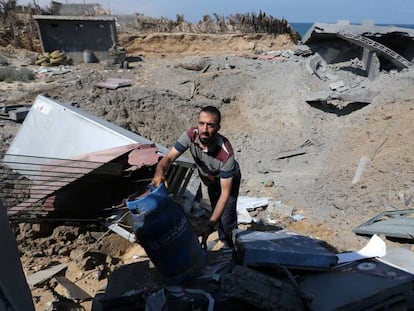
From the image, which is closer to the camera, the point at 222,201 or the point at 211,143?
the point at 222,201

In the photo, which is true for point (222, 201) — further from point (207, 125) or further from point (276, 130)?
point (276, 130)

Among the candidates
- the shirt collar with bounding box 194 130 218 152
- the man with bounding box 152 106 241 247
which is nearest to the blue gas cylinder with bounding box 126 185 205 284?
the man with bounding box 152 106 241 247

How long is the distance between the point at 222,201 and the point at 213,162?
535 mm

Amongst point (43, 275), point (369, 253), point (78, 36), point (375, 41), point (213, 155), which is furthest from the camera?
point (78, 36)

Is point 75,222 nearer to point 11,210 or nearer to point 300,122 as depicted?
point 11,210

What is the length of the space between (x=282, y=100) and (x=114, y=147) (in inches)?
242

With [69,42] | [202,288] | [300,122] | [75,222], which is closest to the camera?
[202,288]

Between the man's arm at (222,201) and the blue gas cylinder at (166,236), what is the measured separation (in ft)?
1.84

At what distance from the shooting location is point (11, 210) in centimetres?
441

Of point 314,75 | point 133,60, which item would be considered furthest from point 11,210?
point 133,60

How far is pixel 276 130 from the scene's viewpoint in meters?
9.40

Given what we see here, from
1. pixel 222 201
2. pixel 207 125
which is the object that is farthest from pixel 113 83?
pixel 222 201

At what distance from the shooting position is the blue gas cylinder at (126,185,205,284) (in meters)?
2.32

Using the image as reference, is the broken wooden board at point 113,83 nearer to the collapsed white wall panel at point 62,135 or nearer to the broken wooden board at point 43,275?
the collapsed white wall panel at point 62,135
